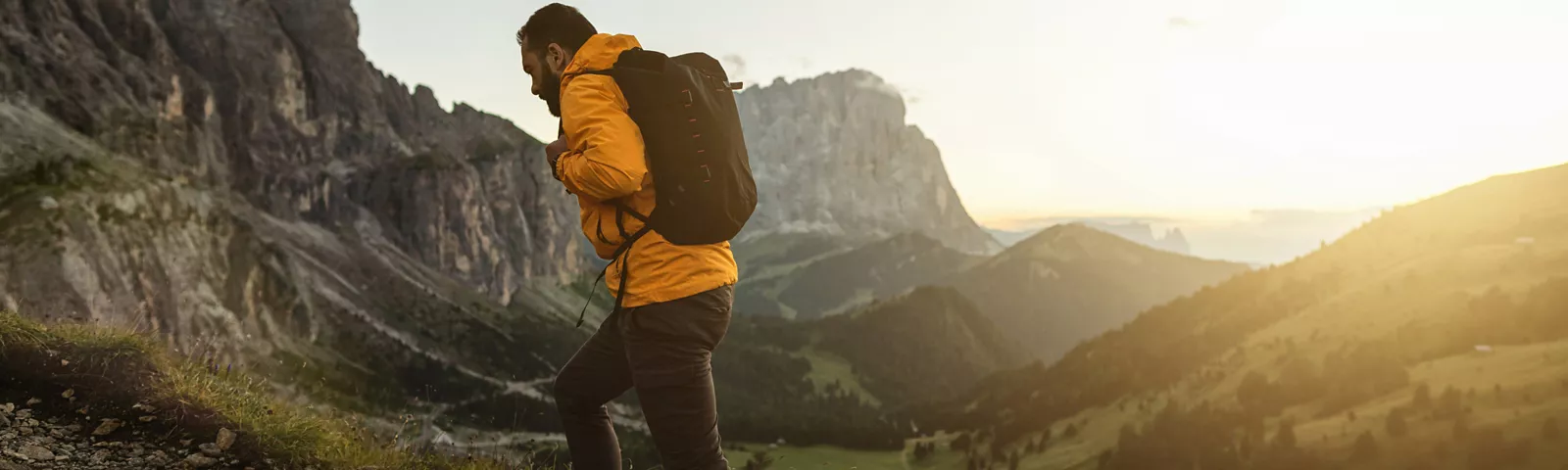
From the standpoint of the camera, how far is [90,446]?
6.07 metres

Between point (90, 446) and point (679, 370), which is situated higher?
point (679, 370)

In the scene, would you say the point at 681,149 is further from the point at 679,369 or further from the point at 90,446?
the point at 90,446

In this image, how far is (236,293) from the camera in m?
102

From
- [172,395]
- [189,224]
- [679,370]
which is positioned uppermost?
[679,370]

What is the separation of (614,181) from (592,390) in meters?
1.77

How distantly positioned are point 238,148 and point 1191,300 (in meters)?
203

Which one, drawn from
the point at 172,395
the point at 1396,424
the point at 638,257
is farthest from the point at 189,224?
the point at 1396,424

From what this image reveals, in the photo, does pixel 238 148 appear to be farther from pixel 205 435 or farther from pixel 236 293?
pixel 205 435

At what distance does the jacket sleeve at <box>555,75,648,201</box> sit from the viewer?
4.30 meters

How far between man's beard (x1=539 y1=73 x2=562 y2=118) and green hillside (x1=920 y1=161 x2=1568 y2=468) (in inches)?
1423

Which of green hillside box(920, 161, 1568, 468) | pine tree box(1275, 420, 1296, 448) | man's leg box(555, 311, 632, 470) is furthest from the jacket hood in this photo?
pine tree box(1275, 420, 1296, 448)

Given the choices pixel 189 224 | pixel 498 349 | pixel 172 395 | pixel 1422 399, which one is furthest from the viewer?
pixel 498 349

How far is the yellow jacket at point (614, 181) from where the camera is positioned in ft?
14.2

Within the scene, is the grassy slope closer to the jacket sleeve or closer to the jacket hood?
the jacket sleeve
